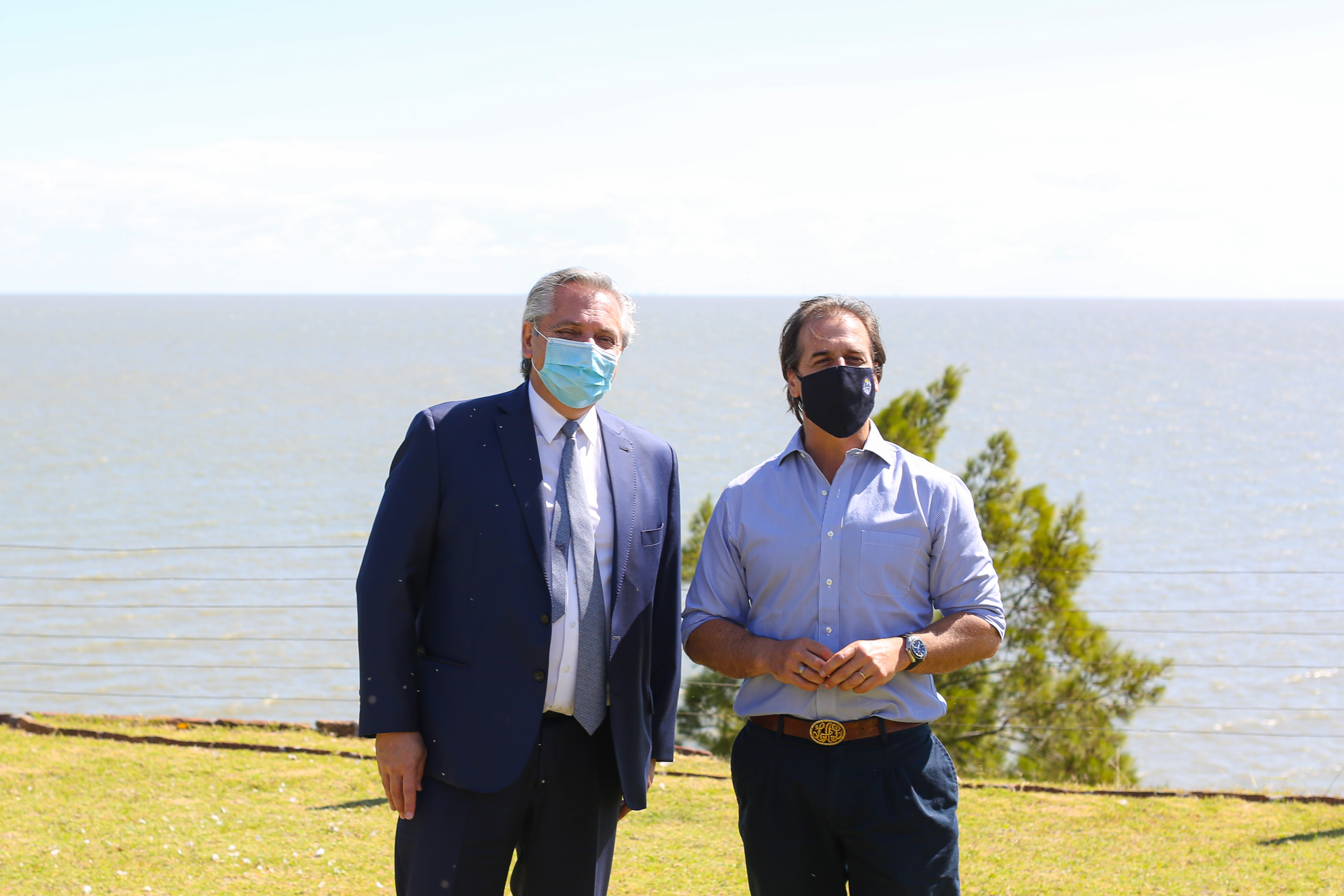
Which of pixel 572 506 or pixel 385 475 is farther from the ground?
pixel 572 506

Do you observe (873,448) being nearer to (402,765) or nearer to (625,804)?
(625,804)

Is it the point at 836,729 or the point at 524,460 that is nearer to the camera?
the point at 836,729

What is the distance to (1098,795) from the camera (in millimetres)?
5535

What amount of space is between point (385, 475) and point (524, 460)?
2745cm

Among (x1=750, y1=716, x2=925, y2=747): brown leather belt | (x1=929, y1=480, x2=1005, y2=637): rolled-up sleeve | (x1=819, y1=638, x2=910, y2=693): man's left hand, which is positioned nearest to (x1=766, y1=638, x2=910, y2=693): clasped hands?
(x1=819, y1=638, x2=910, y2=693): man's left hand

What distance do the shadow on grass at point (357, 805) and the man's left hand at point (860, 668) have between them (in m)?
3.27

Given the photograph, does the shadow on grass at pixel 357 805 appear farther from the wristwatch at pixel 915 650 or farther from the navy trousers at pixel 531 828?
the wristwatch at pixel 915 650

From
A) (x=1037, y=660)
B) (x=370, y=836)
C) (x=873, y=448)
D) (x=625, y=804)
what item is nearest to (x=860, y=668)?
(x=873, y=448)

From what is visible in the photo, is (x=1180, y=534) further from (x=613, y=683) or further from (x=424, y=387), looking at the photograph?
(x=424, y=387)

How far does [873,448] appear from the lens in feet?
9.75

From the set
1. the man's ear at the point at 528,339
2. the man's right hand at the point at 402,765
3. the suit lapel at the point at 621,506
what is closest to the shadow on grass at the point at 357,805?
the man's right hand at the point at 402,765

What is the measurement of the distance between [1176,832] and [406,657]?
3.82 m

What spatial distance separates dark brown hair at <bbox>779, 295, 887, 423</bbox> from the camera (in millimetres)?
3021

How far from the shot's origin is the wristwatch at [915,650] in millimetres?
2773
